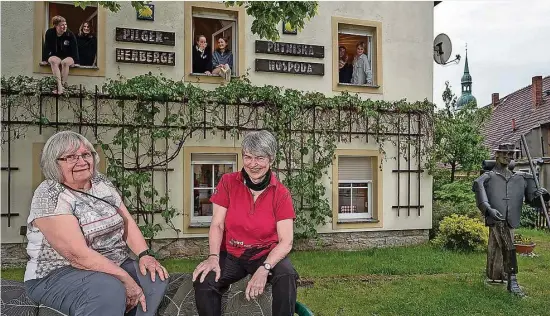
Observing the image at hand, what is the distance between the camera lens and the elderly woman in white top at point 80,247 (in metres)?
2.75

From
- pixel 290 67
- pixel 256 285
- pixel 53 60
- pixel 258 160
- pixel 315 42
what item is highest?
pixel 315 42

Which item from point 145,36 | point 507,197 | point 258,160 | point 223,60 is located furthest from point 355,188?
point 258,160

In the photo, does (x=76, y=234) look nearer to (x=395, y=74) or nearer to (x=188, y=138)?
(x=188, y=138)

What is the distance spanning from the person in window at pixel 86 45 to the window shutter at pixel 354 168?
15.5 ft

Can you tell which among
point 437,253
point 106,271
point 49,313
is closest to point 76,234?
point 106,271

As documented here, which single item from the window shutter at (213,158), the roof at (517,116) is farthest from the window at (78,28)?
the roof at (517,116)

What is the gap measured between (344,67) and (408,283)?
475 cm

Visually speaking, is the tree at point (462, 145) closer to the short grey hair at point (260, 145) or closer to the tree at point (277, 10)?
the tree at point (277, 10)

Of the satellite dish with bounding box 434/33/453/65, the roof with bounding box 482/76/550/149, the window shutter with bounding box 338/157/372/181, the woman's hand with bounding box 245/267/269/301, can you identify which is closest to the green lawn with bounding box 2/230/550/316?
the window shutter with bounding box 338/157/372/181

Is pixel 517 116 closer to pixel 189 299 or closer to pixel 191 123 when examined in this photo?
pixel 191 123

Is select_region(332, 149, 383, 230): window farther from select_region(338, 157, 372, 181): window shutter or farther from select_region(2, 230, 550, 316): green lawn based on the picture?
select_region(2, 230, 550, 316): green lawn

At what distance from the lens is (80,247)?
2762 mm

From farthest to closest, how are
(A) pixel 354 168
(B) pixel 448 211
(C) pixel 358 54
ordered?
(B) pixel 448 211, (C) pixel 358 54, (A) pixel 354 168

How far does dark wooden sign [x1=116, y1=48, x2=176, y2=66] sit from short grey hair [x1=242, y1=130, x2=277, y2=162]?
5.80 m
